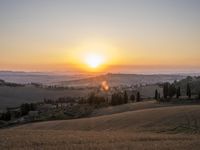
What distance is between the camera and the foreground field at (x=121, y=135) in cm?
2489

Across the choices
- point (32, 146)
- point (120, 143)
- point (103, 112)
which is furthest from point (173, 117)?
point (103, 112)

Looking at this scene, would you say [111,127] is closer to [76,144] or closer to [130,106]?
[76,144]

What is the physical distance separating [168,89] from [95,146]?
8320 cm

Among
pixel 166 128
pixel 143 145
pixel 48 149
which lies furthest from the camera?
pixel 166 128

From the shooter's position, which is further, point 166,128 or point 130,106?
point 130,106

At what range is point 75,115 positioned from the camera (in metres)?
83.6

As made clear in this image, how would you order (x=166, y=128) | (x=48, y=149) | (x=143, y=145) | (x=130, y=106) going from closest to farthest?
(x=48, y=149), (x=143, y=145), (x=166, y=128), (x=130, y=106)

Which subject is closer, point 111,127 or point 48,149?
point 48,149

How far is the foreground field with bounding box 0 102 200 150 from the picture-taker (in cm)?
2489

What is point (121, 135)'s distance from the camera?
33.1 meters

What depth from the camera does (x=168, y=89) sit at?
345 feet

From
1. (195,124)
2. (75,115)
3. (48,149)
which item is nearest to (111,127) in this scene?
(195,124)

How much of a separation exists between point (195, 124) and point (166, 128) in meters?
3.76

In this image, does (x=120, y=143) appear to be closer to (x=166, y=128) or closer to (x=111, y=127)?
(x=166, y=128)
